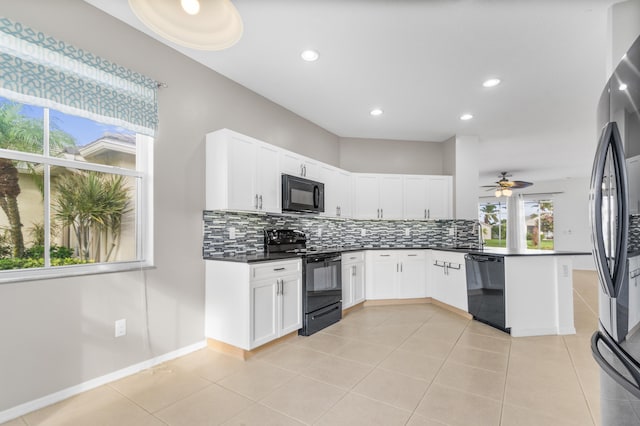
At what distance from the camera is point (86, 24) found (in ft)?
7.34

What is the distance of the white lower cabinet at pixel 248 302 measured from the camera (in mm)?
2729

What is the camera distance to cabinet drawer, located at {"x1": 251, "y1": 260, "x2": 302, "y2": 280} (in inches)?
110

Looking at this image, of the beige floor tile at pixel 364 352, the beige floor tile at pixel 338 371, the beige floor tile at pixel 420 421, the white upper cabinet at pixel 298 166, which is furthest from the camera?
the white upper cabinet at pixel 298 166

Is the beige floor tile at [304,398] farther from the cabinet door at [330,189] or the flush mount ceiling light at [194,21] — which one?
the cabinet door at [330,189]

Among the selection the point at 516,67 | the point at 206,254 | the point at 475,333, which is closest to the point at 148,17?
the point at 206,254

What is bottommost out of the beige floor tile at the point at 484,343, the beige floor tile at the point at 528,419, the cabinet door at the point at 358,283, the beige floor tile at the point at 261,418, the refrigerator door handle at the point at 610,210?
the beige floor tile at the point at 484,343

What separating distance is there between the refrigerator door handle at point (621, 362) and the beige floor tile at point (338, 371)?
5.04 feet

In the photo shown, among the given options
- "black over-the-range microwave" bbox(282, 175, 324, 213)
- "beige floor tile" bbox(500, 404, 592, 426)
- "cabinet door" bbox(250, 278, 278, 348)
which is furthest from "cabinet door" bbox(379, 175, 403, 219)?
"beige floor tile" bbox(500, 404, 592, 426)

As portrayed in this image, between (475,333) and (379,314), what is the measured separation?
1.20m

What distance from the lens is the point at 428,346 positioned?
303 cm

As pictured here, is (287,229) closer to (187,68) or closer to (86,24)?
(187,68)

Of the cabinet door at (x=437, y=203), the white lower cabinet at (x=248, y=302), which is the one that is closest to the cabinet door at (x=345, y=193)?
the cabinet door at (x=437, y=203)

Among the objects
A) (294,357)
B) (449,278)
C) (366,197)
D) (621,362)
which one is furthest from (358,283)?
(621,362)

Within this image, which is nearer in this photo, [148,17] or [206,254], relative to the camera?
[148,17]
